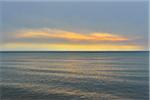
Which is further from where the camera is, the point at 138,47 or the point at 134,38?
the point at 134,38

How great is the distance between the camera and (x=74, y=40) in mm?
4652

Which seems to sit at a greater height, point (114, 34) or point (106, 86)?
point (114, 34)

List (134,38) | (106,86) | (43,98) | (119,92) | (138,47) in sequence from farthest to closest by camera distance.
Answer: (106,86), (119,92), (43,98), (134,38), (138,47)

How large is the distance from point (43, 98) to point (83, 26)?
106 inches

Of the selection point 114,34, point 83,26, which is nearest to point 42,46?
point 83,26

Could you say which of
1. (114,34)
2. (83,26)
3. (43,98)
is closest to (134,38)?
(114,34)

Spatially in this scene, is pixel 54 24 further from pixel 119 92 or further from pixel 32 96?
pixel 119 92

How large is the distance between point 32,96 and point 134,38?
3891 millimetres

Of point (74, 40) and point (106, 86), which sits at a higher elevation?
point (74, 40)

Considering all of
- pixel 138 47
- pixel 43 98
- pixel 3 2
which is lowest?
pixel 43 98

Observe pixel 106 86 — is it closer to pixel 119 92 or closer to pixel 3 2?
pixel 119 92

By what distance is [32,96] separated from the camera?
7477mm

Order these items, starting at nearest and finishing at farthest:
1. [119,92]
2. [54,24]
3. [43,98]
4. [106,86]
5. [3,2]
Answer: [3,2] → [54,24] → [43,98] → [119,92] → [106,86]

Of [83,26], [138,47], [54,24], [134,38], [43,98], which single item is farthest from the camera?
[43,98]
